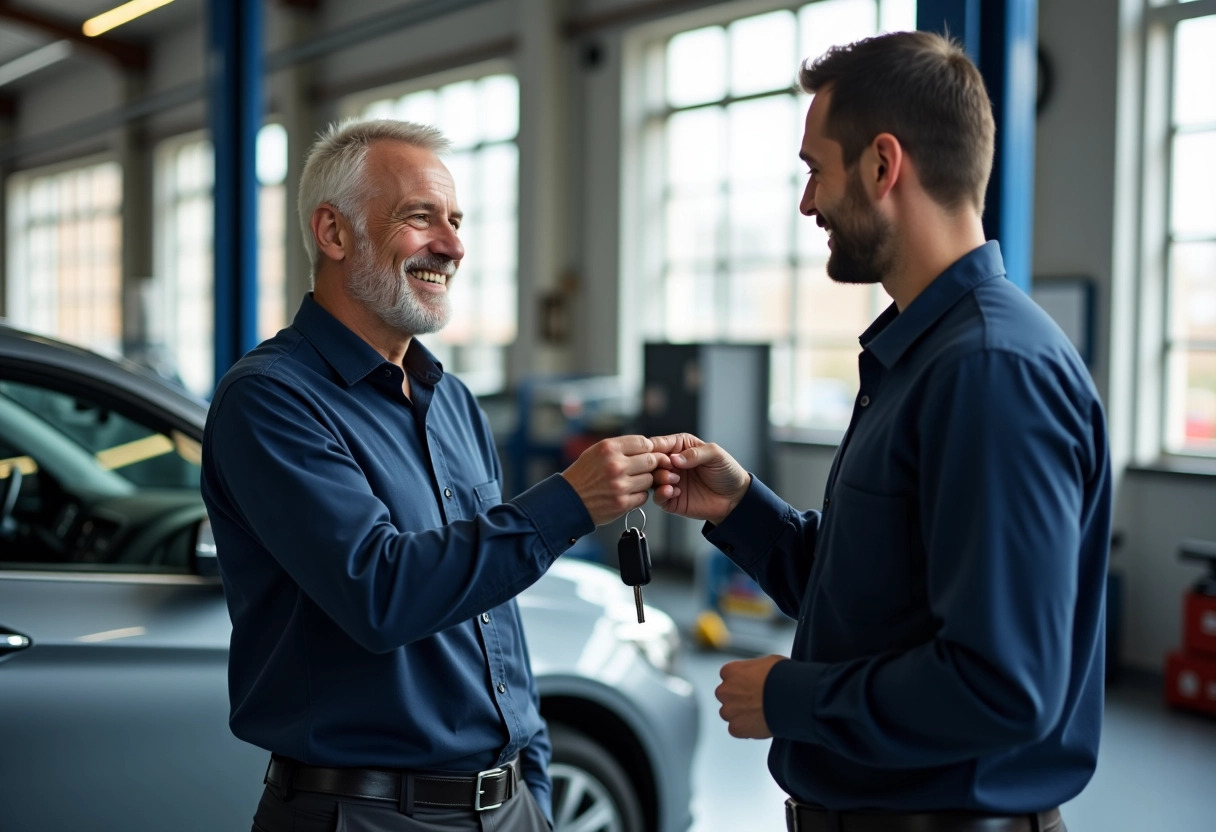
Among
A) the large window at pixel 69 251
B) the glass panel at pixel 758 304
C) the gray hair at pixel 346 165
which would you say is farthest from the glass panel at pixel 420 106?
the gray hair at pixel 346 165

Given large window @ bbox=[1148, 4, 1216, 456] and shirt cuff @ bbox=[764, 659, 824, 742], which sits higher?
large window @ bbox=[1148, 4, 1216, 456]

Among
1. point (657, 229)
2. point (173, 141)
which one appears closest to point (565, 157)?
point (657, 229)

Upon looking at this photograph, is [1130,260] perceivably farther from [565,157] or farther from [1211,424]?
[565,157]

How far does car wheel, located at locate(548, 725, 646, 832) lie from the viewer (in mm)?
2291

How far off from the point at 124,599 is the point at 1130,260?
477 centimetres

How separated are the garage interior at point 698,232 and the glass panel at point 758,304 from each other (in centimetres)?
2

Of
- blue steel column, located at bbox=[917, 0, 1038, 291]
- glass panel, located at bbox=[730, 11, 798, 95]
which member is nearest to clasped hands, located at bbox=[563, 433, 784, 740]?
blue steel column, located at bbox=[917, 0, 1038, 291]

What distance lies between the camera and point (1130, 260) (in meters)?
5.21

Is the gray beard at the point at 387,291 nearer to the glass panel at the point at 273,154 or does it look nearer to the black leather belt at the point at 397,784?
the black leather belt at the point at 397,784

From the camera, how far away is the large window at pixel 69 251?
14.3 metres

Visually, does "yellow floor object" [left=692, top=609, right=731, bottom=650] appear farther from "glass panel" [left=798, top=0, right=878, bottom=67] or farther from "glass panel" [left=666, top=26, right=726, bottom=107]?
"glass panel" [left=666, top=26, right=726, bottom=107]

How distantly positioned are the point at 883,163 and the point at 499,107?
8.52 metres

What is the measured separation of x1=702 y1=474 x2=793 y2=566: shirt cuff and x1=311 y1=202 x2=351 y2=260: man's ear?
2.14 ft

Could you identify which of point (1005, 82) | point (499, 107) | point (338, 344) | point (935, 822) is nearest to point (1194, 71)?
point (1005, 82)
